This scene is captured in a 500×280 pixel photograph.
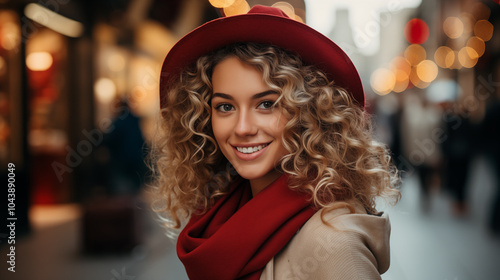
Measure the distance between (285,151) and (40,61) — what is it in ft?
20.7

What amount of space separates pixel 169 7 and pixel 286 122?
21.8 ft

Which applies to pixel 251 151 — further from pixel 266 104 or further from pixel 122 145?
pixel 122 145

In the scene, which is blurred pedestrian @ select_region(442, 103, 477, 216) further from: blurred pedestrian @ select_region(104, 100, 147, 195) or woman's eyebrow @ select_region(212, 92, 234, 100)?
woman's eyebrow @ select_region(212, 92, 234, 100)

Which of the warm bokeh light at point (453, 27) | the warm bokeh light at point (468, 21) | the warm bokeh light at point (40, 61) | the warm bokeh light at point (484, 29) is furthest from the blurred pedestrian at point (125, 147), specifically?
the warm bokeh light at point (453, 27)

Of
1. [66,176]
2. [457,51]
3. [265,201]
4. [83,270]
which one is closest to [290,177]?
[265,201]

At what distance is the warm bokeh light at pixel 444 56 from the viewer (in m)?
13.5

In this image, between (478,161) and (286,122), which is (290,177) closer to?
(286,122)

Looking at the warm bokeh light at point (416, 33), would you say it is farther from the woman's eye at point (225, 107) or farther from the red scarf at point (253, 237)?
the red scarf at point (253, 237)

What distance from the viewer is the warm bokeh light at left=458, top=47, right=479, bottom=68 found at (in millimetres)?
10952

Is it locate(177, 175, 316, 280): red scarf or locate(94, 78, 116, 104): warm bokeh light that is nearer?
locate(177, 175, 316, 280): red scarf

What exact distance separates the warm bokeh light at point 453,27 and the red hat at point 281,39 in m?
11.4

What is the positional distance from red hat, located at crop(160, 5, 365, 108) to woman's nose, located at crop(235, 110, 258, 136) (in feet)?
0.93

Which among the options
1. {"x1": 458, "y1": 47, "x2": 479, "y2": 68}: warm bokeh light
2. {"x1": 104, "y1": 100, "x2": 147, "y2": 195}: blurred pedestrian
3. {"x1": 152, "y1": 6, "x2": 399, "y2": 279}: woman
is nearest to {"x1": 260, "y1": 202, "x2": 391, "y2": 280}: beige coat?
{"x1": 152, "y1": 6, "x2": 399, "y2": 279}: woman

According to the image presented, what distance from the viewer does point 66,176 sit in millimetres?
6980
